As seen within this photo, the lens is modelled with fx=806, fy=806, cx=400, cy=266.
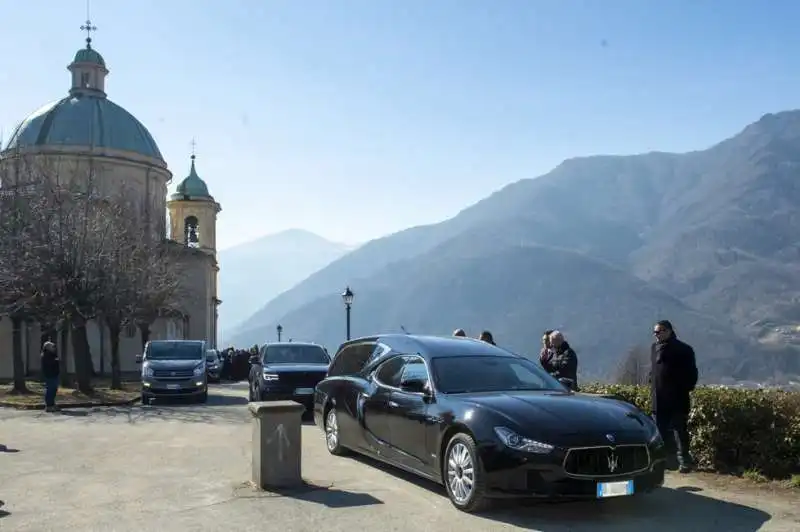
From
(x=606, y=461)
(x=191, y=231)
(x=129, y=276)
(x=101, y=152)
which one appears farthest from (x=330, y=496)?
(x=191, y=231)

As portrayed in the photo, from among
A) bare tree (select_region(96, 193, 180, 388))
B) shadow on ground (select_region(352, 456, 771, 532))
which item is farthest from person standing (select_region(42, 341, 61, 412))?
shadow on ground (select_region(352, 456, 771, 532))

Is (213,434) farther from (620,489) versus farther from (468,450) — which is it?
(620,489)

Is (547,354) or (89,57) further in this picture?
(89,57)

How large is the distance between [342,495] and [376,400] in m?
1.54

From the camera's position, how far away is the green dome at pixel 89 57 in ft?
167

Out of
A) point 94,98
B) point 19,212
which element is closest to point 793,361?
point 94,98

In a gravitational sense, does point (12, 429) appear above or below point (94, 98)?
below

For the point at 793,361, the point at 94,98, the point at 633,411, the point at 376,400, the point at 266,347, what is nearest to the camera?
the point at 633,411

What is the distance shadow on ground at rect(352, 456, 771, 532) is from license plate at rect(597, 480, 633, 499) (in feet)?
0.84

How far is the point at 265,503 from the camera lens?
795 centimetres

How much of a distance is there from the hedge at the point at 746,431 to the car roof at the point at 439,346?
2421 millimetres

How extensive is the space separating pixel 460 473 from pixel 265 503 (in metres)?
1.97

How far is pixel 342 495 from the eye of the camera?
8.29m

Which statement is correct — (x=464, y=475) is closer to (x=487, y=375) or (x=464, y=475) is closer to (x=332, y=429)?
(x=487, y=375)
